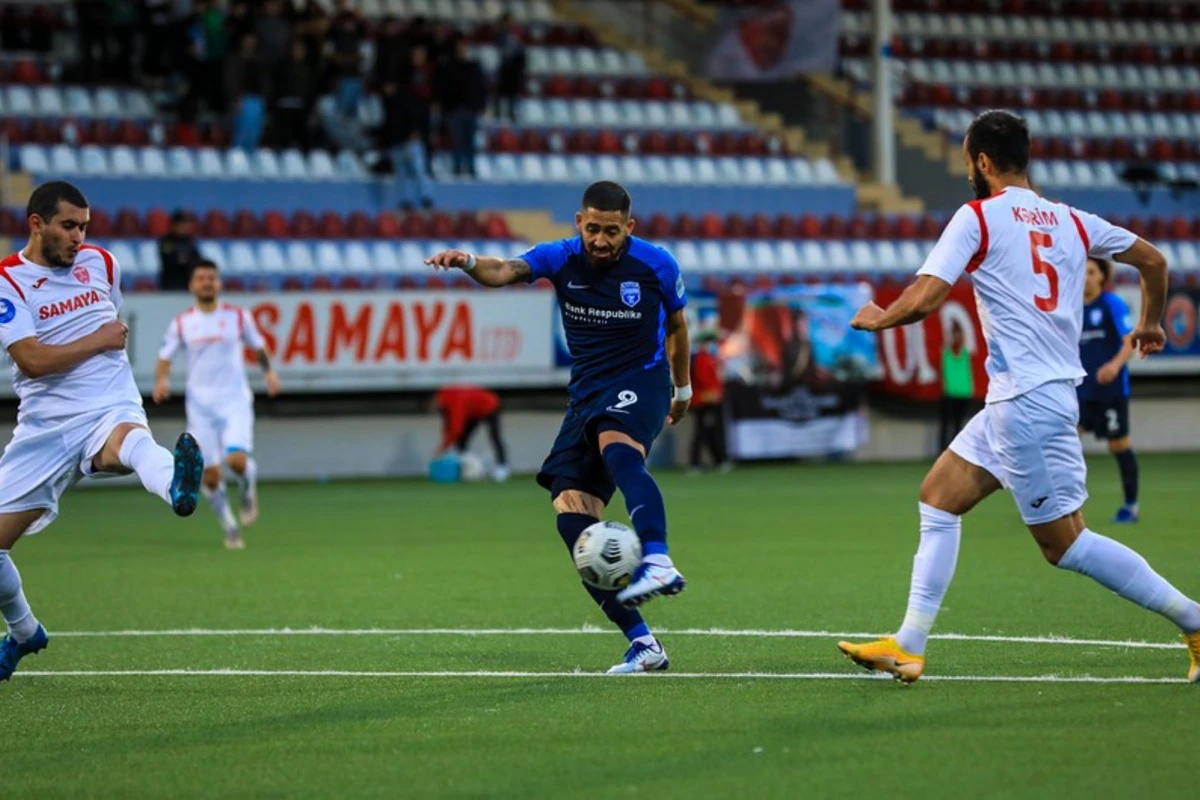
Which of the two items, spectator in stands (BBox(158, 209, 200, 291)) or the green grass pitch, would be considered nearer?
the green grass pitch

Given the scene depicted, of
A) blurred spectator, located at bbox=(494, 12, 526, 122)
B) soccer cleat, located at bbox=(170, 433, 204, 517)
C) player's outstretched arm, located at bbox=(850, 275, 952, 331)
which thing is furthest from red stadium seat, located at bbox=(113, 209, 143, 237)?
player's outstretched arm, located at bbox=(850, 275, 952, 331)

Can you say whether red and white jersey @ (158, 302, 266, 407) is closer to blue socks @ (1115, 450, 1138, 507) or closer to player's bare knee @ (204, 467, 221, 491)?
player's bare knee @ (204, 467, 221, 491)

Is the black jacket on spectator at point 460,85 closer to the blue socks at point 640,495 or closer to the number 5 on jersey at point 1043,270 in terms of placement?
the blue socks at point 640,495

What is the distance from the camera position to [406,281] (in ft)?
85.9

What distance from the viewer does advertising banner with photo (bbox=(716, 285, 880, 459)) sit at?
26906 mm

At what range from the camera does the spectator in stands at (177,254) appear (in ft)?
75.0

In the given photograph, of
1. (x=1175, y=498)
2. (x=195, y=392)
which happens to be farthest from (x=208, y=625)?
(x=1175, y=498)

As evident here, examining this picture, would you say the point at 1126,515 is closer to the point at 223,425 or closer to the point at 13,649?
the point at 223,425

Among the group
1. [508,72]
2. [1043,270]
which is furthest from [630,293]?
[508,72]

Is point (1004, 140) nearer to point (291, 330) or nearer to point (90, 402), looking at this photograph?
point (90, 402)

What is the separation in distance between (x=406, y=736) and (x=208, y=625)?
13.8ft

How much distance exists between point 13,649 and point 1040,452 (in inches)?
177

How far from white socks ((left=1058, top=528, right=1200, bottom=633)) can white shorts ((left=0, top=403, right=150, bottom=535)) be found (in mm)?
4006

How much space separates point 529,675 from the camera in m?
8.20
